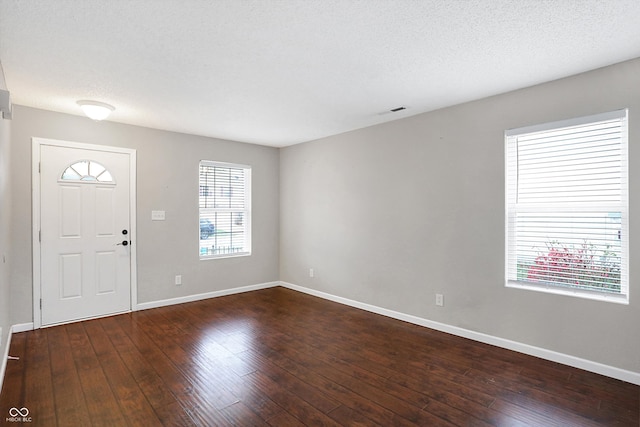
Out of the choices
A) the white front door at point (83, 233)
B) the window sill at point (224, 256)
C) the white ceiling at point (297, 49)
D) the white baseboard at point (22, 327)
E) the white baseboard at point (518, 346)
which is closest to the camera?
the white ceiling at point (297, 49)

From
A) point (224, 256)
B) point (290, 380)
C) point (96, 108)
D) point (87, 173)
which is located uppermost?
point (96, 108)

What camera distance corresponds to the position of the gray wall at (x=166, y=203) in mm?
3607

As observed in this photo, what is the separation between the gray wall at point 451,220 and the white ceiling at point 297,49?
0.91 ft

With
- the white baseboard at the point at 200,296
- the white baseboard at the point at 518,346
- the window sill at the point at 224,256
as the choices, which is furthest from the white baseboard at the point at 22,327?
the white baseboard at the point at 518,346

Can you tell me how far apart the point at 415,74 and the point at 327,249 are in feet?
9.72

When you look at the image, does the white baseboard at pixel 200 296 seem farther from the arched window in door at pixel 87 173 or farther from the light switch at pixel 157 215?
the arched window in door at pixel 87 173

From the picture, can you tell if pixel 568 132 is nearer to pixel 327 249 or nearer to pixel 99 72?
pixel 327 249

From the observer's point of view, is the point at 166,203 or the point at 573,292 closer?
the point at 573,292

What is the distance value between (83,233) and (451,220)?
14.3 ft

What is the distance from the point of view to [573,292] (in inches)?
111

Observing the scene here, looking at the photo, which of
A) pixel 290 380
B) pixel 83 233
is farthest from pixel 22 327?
pixel 290 380

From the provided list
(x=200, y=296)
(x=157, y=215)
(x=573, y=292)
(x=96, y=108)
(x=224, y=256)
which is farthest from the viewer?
(x=224, y=256)

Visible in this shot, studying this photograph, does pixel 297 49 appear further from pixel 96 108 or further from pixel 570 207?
pixel 570 207

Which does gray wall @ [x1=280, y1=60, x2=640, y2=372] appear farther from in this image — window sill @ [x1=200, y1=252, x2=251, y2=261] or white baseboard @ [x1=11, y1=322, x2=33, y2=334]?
white baseboard @ [x1=11, y1=322, x2=33, y2=334]
